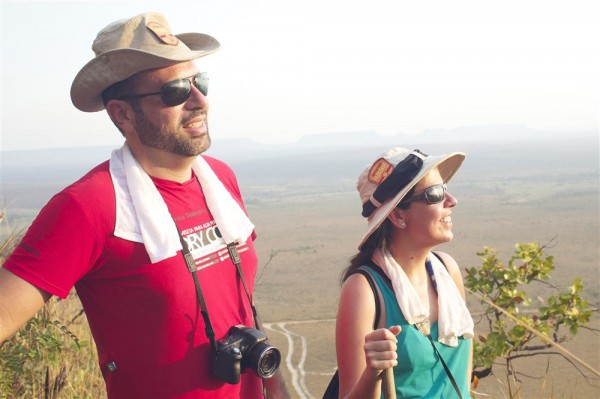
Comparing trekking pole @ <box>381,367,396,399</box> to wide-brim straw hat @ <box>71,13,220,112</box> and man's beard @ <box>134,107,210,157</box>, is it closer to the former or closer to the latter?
man's beard @ <box>134,107,210,157</box>

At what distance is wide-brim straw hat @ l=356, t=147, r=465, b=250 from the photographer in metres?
2.83

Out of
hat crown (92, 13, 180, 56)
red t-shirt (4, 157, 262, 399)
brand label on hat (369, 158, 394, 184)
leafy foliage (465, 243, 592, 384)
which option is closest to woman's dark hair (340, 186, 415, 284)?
brand label on hat (369, 158, 394, 184)

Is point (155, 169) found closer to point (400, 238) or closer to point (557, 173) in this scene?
point (400, 238)

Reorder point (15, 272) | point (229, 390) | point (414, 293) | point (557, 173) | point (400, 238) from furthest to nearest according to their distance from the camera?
point (557, 173) → point (400, 238) → point (414, 293) → point (229, 390) → point (15, 272)

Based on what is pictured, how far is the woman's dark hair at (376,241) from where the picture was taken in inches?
113

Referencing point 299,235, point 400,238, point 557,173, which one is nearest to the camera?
point 400,238

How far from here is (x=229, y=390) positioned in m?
2.46

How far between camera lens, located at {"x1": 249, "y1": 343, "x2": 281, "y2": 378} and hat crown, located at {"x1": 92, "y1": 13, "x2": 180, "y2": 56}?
112 centimetres

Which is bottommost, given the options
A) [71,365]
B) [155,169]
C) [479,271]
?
[71,365]

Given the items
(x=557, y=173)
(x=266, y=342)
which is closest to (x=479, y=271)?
(x=266, y=342)

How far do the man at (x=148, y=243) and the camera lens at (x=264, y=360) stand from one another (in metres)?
0.09

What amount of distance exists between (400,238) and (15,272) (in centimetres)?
148

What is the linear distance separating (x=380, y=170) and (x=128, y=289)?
3.87ft

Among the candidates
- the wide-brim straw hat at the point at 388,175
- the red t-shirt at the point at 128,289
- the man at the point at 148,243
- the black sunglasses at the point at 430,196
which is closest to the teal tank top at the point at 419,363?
the wide-brim straw hat at the point at 388,175
